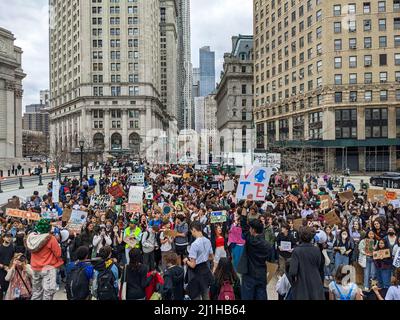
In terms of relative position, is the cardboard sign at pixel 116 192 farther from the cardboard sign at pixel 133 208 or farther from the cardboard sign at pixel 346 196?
the cardboard sign at pixel 346 196

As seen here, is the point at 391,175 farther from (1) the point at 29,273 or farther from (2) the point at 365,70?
(1) the point at 29,273

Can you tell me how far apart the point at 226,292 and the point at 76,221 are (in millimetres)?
6575

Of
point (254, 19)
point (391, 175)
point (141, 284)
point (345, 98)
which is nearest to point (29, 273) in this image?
point (141, 284)

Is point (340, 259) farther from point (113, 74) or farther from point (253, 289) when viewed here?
point (113, 74)

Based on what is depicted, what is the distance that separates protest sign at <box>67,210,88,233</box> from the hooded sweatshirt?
3.68 metres

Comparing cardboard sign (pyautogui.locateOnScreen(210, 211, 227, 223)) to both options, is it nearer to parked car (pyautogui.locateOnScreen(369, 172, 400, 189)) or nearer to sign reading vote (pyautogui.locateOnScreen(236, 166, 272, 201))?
sign reading vote (pyautogui.locateOnScreen(236, 166, 272, 201))

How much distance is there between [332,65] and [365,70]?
5.11m

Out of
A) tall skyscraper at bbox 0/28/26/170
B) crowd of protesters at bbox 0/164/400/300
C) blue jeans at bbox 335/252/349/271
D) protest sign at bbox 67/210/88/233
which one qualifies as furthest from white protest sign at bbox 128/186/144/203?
tall skyscraper at bbox 0/28/26/170

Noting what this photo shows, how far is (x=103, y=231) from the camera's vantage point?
962 cm

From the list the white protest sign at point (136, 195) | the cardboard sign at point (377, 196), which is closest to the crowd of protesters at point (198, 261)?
the white protest sign at point (136, 195)

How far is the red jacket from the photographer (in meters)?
6.92

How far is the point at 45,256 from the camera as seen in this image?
698cm

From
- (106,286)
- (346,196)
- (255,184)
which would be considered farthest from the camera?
(346,196)

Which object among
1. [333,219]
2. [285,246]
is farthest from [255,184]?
[285,246]
